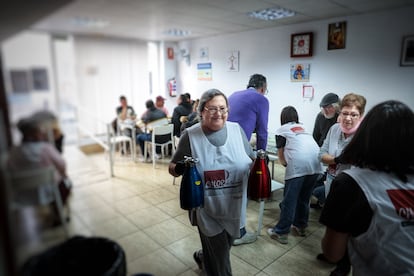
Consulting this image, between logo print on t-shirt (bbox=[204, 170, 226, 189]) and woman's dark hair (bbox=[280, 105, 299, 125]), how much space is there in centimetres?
58

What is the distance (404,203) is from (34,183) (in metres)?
0.97

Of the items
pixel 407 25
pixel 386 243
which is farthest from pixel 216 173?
pixel 407 25

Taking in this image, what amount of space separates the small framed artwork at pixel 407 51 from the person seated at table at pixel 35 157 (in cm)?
221

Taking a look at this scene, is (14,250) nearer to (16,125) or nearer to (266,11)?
(16,125)

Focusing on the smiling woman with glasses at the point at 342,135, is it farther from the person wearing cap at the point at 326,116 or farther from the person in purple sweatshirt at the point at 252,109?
the person in purple sweatshirt at the point at 252,109

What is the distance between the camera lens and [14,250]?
0.39 meters

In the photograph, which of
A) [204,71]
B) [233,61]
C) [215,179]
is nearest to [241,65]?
[233,61]

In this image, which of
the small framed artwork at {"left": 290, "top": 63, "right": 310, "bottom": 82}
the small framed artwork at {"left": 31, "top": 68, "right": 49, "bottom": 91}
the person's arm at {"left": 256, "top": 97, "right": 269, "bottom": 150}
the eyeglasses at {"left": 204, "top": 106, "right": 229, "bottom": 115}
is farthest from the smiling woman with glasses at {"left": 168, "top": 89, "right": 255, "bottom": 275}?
the small framed artwork at {"left": 31, "top": 68, "right": 49, "bottom": 91}

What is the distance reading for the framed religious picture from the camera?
143cm

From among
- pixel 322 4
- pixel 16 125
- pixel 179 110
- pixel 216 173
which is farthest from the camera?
pixel 322 4

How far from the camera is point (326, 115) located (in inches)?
65.0

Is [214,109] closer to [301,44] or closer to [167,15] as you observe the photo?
[167,15]

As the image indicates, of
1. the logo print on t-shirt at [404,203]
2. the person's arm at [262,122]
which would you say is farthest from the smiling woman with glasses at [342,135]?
the logo print on t-shirt at [404,203]

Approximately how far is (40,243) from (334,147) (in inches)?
65.6
